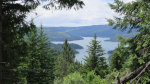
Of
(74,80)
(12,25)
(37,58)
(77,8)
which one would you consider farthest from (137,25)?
(37,58)

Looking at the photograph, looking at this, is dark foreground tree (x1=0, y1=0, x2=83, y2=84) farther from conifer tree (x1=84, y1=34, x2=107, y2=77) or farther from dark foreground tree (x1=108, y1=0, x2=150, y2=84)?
conifer tree (x1=84, y1=34, x2=107, y2=77)

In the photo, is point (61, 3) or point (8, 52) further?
point (61, 3)

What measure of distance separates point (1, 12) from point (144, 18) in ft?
20.3

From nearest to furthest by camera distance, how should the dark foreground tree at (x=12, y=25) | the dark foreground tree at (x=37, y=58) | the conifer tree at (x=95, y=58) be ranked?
1. the dark foreground tree at (x=12, y=25)
2. the dark foreground tree at (x=37, y=58)
3. the conifer tree at (x=95, y=58)

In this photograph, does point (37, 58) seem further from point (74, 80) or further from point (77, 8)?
point (77, 8)

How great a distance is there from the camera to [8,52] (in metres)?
6.41

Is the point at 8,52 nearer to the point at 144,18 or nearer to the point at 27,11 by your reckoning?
the point at 27,11

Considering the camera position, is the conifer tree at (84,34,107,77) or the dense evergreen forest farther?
the conifer tree at (84,34,107,77)

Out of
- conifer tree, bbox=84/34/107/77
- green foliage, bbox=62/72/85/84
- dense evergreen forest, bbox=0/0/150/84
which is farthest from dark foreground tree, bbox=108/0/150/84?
conifer tree, bbox=84/34/107/77

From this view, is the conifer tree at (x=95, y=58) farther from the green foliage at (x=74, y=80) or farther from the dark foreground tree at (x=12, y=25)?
the dark foreground tree at (x=12, y=25)

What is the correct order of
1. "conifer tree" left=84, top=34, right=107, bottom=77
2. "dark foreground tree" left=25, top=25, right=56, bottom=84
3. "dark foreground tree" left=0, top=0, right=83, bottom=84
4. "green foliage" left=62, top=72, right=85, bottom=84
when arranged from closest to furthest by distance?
"dark foreground tree" left=0, top=0, right=83, bottom=84 → "green foliage" left=62, top=72, right=85, bottom=84 → "dark foreground tree" left=25, top=25, right=56, bottom=84 → "conifer tree" left=84, top=34, right=107, bottom=77

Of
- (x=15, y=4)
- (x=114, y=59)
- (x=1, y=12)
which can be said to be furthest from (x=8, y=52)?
(x=114, y=59)

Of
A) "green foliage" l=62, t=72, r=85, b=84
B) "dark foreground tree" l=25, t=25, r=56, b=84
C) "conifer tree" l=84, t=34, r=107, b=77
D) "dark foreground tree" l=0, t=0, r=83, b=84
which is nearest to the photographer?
"dark foreground tree" l=0, t=0, r=83, b=84

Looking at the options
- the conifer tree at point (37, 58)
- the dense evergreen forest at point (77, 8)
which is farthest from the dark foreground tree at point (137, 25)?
the conifer tree at point (37, 58)
